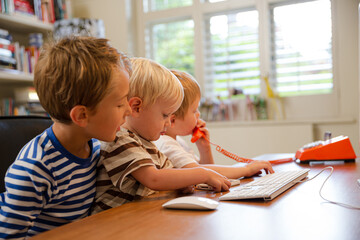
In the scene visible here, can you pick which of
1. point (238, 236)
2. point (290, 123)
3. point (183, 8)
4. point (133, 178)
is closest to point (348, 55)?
point (290, 123)

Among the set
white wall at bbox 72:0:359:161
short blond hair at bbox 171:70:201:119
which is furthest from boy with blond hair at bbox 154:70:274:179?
white wall at bbox 72:0:359:161

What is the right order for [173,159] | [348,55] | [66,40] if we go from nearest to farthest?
[66,40]
[173,159]
[348,55]

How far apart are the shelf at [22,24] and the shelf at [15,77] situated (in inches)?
17.3

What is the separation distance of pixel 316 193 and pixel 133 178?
0.47m

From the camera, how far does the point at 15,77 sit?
9.72 feet

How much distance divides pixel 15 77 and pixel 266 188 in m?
2.61

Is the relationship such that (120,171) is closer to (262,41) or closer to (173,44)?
(262,41)

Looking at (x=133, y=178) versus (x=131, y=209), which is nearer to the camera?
(x=131, y=209)

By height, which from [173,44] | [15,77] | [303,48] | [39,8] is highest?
[39,8]

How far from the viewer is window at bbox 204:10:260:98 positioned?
3.35 metres

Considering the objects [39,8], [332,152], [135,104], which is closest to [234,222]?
[135,104]

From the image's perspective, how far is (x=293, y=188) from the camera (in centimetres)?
99

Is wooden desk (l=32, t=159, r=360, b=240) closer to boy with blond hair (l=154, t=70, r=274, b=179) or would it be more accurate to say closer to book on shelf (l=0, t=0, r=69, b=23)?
boy with blond hair (l=154, t=70, r=274, b=179)

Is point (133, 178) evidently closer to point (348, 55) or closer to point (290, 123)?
point (290, 123)
